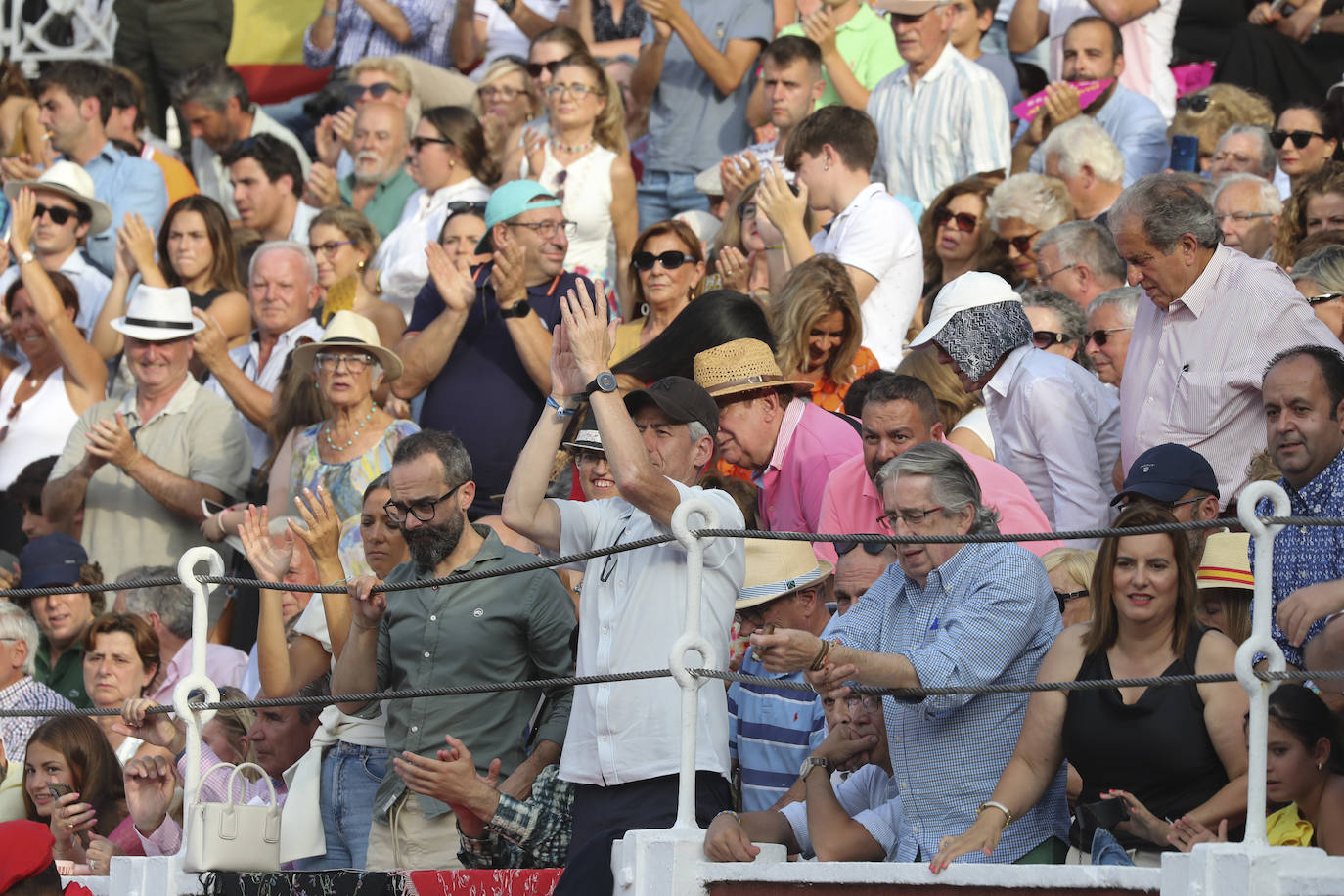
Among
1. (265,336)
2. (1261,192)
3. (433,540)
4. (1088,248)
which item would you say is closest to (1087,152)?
(1261,192)

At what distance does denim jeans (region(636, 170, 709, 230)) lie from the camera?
36.7ft

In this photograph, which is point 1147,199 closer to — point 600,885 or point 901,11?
point 600,885

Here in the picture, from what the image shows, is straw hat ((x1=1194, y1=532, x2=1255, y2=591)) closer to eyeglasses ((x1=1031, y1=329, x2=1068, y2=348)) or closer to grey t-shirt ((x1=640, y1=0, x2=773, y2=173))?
eyeglasses ((x1=1031, y1=329, x2=1068, y2=348))

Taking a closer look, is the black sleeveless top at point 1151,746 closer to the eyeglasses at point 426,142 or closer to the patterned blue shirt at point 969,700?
the patterned blue shirt at point 969,700

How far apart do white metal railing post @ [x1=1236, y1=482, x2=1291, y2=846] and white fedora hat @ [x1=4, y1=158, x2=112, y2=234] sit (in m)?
8.54

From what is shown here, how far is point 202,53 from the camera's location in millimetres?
14375

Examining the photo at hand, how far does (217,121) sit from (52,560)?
4.45 m

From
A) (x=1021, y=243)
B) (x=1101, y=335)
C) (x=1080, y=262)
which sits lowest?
(x=1101, y=335)

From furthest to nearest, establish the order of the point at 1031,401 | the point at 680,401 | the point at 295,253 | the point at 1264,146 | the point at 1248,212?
the point at 295,253, the point at 1264,146, the point at 1248,212, the point at 1031,401, the point at 680,401

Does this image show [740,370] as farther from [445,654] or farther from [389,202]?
[389,202]

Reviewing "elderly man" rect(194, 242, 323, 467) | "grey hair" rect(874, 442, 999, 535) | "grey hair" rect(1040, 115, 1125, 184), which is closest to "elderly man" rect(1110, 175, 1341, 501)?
"grey hair" rect(874, 442, 999, 535)

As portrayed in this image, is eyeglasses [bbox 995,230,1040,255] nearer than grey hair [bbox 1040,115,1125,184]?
Yes

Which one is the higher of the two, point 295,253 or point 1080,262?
point 295,253

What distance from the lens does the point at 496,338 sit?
28.0 feet
